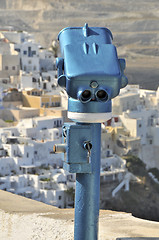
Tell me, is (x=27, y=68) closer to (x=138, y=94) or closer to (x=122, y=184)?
(x=138, y=94)

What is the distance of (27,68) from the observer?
2595 centimetres

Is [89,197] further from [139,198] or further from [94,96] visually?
[139,198]

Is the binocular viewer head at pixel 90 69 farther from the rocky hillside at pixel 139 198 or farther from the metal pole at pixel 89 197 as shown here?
the rocky hillside at pixel 139 198

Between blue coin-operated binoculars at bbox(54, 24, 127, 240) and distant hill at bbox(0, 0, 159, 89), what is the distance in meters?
10.4

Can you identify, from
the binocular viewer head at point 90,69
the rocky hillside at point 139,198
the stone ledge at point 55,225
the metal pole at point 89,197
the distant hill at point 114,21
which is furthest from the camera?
the rocky hillside at point 139,198

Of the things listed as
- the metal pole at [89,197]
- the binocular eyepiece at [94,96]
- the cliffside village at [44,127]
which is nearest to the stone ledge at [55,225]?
the metal pole at [89,197]

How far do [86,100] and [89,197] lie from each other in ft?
1.71

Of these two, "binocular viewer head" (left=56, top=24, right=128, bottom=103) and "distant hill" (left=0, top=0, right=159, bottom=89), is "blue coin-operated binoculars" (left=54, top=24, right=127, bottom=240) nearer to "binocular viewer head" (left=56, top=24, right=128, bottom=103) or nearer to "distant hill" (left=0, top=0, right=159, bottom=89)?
"binocular viewer head" (left=56, top=24, right=128, bottom=103)

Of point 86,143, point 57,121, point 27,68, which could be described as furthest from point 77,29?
point 27,68

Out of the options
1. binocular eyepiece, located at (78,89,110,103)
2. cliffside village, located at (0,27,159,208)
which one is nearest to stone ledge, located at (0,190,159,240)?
binocular eyepiece, located at (78,89,110,103)

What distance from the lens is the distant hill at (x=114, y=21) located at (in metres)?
17.8

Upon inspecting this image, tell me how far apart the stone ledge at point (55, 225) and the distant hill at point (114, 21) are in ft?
29.0

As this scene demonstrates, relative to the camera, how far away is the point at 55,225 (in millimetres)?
5363

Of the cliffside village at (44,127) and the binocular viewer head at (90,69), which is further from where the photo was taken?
the cliffside village at (44,127)
